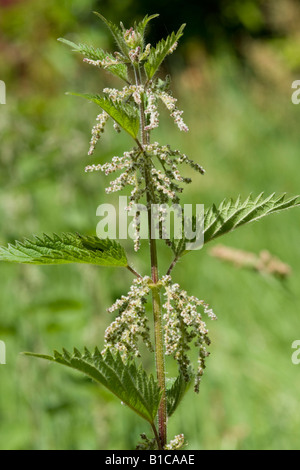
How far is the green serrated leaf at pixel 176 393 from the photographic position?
649 mm

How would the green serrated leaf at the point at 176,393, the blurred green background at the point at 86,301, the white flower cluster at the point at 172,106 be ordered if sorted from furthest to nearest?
the blurred green background at the point at 86,301
the green serrated leaf at the point at 176,393
the white flower cluster at the point at 172,106

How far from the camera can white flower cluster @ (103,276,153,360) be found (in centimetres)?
58

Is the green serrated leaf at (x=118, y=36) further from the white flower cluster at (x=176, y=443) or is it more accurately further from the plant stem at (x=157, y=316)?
the white flower cluster at (x=176, y=443)

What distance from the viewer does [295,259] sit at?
2.33 meters

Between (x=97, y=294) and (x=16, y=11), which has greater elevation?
(x=16, y=11)

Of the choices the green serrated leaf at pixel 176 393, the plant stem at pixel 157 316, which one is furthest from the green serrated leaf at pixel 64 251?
the green serrated leaf at pixel 176 393

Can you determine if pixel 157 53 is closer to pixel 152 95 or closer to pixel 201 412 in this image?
pixel 152 95

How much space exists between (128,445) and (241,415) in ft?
0.97

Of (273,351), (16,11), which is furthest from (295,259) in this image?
(16,11)

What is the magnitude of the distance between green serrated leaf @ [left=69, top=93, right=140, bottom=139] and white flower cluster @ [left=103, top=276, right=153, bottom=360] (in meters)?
0.14

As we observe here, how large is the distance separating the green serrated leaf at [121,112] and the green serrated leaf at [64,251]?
0.35 feet

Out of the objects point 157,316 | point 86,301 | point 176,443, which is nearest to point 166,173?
point 157,316

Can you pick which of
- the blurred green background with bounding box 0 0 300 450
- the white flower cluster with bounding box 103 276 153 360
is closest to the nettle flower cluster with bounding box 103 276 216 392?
the white flower cluster with bounding box 103 276 153 360

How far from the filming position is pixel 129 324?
582mm
